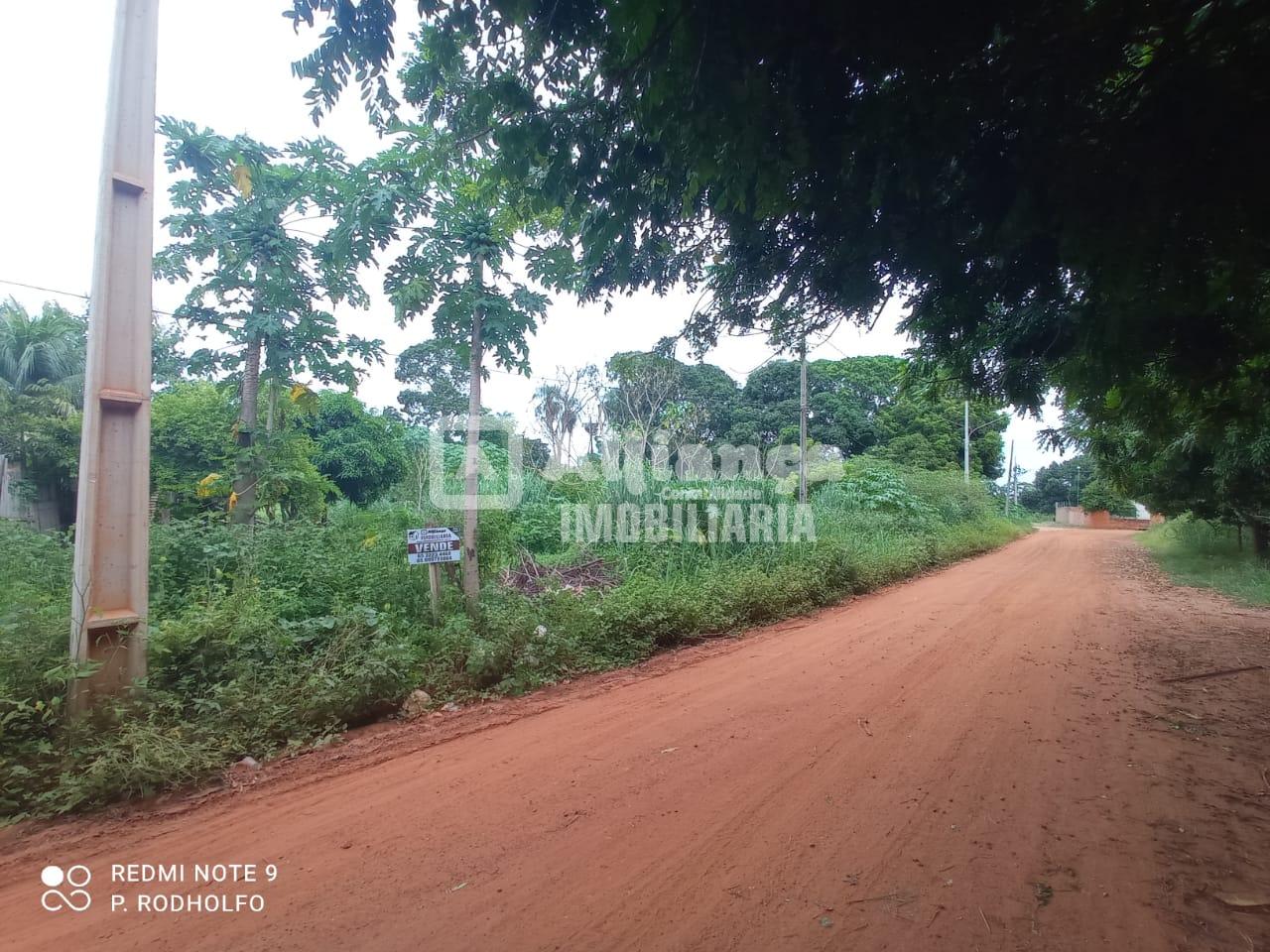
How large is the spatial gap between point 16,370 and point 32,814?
14509 mm

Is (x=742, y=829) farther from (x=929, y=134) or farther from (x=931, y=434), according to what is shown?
(x=931, y=434)

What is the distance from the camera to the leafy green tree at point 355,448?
1761cm

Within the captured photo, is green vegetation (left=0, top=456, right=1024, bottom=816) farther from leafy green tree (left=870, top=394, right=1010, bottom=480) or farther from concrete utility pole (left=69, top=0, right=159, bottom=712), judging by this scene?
leafy green tree (left=870, top=394, right=1010, bottom=480)

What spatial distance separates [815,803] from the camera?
294cm

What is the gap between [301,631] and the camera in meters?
4.69

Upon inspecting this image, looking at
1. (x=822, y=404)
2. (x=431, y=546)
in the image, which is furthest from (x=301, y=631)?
(x=822, y=404)

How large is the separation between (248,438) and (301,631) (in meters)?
3.74

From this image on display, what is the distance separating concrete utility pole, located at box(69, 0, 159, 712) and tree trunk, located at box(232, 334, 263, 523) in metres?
3.47

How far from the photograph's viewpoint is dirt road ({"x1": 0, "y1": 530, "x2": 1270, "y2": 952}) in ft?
6.81

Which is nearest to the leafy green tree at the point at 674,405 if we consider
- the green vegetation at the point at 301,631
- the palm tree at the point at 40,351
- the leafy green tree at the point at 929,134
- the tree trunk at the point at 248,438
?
the green vegetation at the point at 301,631

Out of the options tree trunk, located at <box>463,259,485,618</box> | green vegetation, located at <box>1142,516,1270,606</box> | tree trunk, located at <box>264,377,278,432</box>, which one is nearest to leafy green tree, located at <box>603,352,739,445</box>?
tree trunk, located at <box>463,259,485,618</box>

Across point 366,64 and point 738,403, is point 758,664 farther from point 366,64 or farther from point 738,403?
point 738,403

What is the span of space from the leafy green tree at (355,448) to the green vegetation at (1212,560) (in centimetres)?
1896

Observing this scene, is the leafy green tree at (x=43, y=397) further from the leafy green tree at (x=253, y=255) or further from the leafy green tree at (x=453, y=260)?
the leafy green tree at (x=453, y=260)
